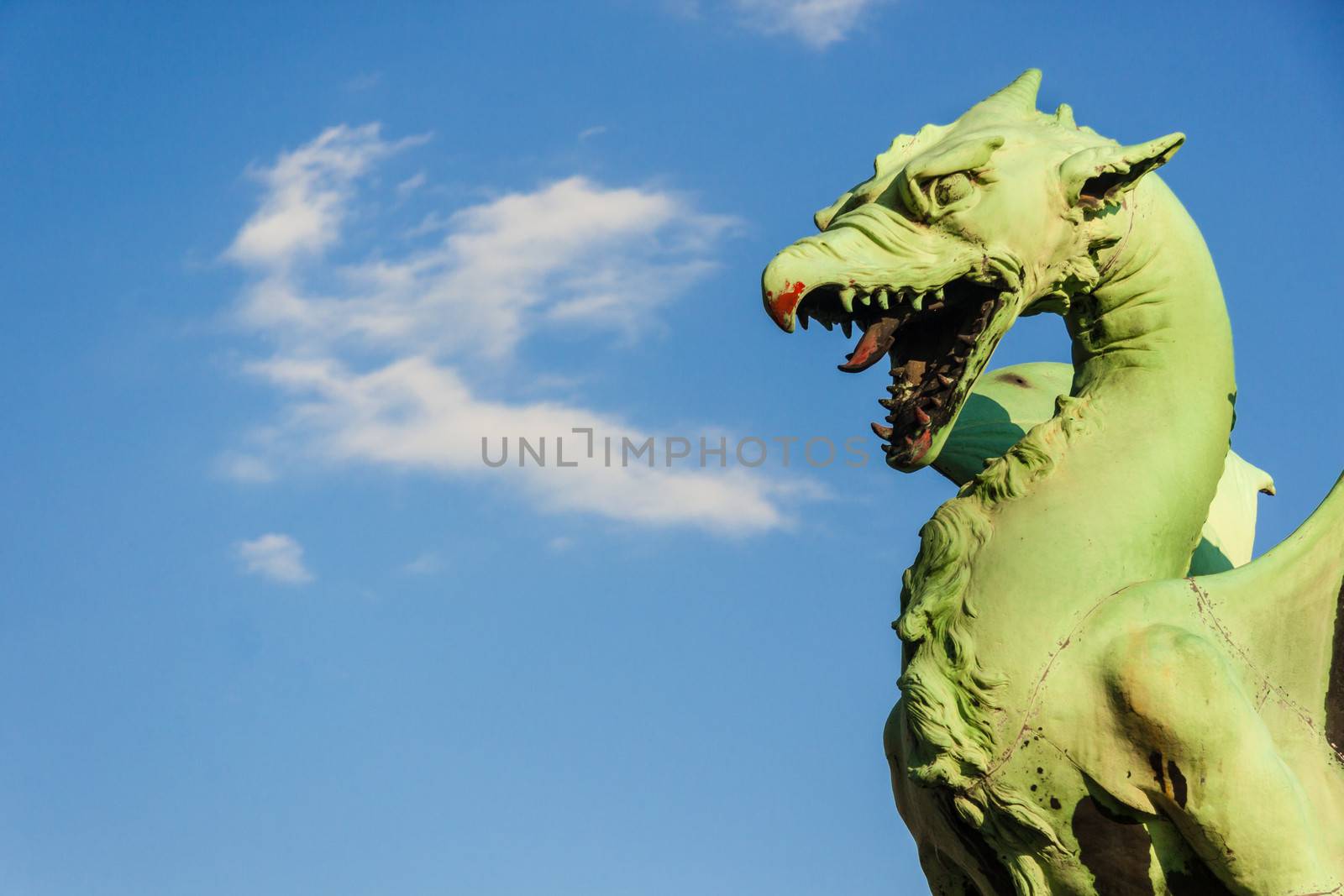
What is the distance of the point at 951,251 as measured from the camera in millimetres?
4219

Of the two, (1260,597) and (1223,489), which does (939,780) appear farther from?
(1223,489)

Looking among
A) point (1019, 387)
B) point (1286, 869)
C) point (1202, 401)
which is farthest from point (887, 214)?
point (1286, 869)

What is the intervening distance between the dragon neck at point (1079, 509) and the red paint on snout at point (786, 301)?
30.3 inches

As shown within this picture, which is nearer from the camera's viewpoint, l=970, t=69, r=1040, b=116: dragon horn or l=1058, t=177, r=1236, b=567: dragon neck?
l=1058, t=177, r=1236, b=567: dragon neck

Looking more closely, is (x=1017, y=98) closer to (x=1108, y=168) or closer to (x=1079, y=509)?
(x=1108, y=168)

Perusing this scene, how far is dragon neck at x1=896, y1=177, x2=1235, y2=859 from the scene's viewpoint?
4066mm

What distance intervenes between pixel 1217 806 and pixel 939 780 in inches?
26.1

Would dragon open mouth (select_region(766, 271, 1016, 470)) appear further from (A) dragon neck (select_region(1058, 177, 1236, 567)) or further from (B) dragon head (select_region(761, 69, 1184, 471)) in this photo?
(A) dragon neck (select_region(1058, 177, 1236, 567))

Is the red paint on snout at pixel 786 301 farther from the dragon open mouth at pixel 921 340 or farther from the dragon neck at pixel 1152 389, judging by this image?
the dragon neck at pixel 1152 389

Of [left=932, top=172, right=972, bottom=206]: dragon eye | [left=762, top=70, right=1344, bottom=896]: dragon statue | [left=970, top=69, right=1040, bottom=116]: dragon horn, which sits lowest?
[left=762, top=70, right=1344, bottom=896]: dragon statue

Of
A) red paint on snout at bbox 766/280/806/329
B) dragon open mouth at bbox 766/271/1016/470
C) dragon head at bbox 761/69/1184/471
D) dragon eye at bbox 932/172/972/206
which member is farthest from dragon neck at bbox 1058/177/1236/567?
red paint on snout at bbox 766/280/806/329

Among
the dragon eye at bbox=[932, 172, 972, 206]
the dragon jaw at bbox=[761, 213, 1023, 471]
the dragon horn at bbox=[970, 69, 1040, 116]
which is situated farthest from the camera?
the dragon horn at bbox=[970, 69, 1040, 116]

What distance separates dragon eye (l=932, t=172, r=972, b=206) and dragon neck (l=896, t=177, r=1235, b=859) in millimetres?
488

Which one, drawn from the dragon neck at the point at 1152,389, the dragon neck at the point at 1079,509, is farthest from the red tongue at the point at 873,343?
the dragon neck at the point at 1152,389
